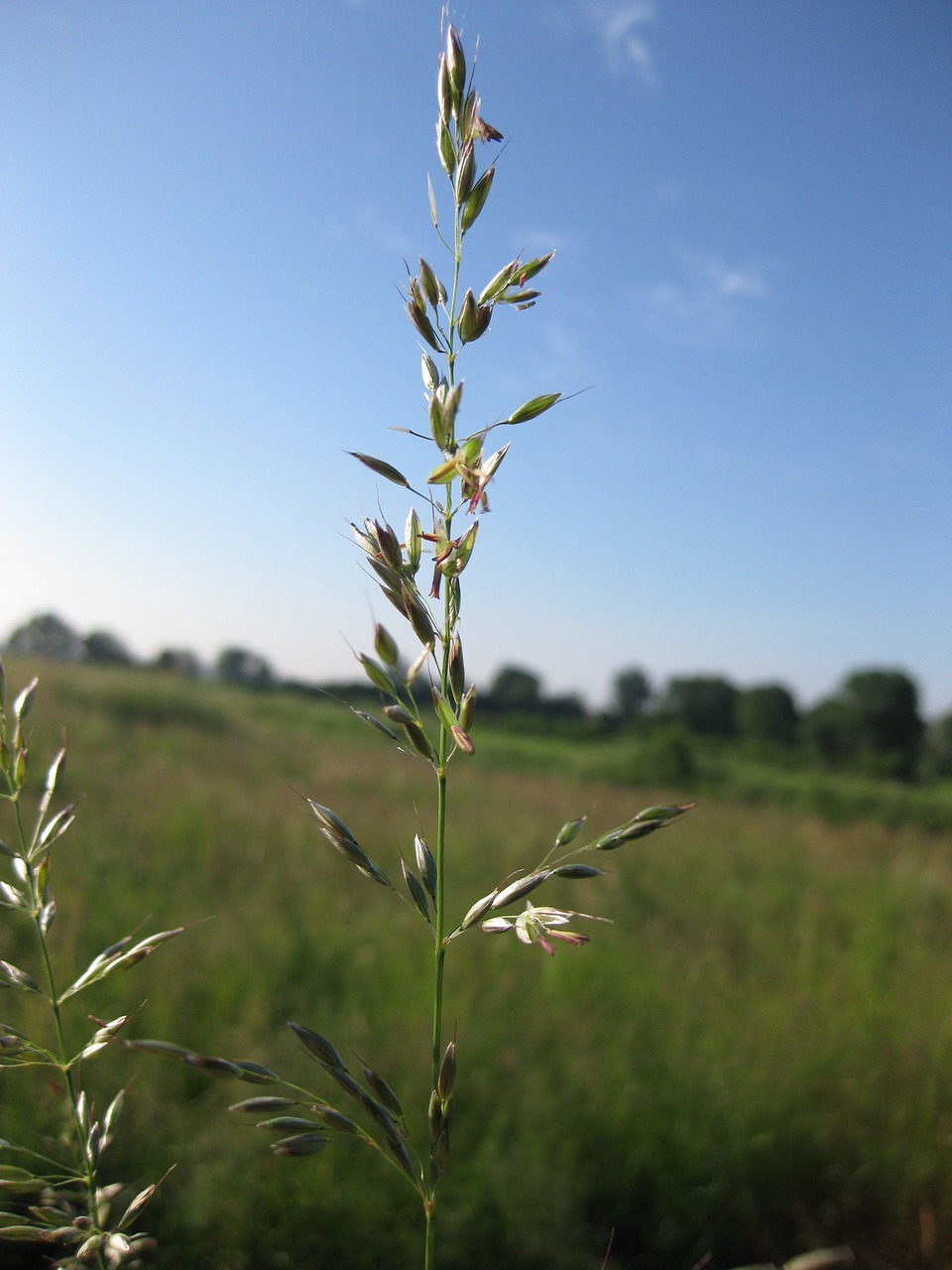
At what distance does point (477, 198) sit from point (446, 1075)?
0.68 meters

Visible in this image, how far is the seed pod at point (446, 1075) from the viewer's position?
1.87 feet

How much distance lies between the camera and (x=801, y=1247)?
291 centimetres

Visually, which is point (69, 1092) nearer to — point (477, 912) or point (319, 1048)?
point (319, 1048)

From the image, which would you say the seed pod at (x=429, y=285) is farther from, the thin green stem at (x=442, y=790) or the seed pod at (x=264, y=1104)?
the seed pod at (x=264, y=1104)

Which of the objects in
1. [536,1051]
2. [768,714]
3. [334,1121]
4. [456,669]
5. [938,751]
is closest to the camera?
[334,1121]

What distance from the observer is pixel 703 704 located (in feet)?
99.7

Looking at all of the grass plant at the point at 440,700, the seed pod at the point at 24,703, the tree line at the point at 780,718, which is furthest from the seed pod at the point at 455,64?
the tree line at the point at 780,718

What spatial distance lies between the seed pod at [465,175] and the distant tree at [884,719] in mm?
26259

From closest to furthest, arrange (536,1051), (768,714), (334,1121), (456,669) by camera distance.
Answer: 1. (334,1121)
2. (456,669)
3. (536,1051)
4. (768,714)

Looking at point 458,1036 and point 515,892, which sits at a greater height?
point 515,892

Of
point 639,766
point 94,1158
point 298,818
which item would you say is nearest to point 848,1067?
point 94,1158

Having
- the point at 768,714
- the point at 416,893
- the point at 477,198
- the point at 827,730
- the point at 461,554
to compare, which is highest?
the point at 477,198

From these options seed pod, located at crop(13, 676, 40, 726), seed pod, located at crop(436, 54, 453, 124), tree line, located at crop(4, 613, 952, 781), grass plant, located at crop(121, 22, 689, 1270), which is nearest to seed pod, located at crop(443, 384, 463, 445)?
grass plant, located at crop(121, 22, 689, 1270)

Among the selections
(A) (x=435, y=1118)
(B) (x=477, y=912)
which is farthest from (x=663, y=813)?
(A) (x=435, y=1118)
